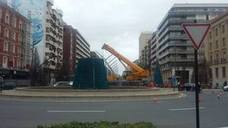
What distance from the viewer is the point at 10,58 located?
271 feet

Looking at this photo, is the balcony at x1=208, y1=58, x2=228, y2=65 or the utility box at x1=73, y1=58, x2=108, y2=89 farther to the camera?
the balcony at x1=208, y1=58, x2=228, y2=65

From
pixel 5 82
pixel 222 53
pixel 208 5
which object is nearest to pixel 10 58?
pixel 5 82

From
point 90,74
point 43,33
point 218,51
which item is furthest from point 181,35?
point 90,74

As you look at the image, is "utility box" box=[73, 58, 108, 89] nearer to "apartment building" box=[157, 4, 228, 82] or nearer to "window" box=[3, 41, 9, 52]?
"window" box=[3, 41, 9, 52]

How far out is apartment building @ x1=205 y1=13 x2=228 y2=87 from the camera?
290 feet

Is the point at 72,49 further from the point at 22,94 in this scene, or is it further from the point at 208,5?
the point at 22,94

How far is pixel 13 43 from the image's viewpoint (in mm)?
84562

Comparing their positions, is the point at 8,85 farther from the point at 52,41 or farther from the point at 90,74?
the point at 52,41

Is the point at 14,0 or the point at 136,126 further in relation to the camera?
the point at 14,0

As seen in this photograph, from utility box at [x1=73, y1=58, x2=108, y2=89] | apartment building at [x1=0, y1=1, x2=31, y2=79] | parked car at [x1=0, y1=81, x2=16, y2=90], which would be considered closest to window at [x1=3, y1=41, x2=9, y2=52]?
apartment building at [x1=0, y1=1, x2=31, y2=79]

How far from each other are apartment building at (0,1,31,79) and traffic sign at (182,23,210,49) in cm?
6009

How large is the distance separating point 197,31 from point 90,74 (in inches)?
1063

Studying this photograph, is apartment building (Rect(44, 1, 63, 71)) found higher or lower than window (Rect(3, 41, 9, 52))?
higher

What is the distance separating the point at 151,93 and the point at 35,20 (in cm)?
7801
